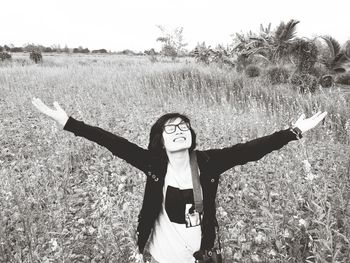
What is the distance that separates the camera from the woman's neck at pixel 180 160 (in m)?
2.07

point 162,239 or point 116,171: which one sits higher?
point 162,239

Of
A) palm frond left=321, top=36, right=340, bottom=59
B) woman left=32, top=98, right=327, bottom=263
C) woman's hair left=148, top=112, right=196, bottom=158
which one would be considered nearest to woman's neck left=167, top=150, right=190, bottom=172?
woman left=32, top=98, right=327, bottom=263

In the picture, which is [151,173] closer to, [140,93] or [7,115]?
[7,115]

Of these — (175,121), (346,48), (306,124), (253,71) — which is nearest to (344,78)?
(346,48)

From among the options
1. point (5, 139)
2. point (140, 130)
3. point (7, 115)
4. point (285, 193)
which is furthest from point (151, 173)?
point (7, 115)

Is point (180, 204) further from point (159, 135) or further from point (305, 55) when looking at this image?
point (305, 55)

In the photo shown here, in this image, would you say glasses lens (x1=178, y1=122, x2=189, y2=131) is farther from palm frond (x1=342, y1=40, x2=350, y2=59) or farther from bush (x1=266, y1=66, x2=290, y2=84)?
palm frond (x1=342, y1=40, x2=350, y2=59)

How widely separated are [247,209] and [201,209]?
1848 mm

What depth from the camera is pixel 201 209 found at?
1.91m

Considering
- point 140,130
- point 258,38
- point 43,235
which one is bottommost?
point 43,235

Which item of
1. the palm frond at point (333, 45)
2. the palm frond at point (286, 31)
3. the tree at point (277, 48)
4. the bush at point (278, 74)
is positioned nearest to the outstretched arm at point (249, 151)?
the bush at point (278, 74)

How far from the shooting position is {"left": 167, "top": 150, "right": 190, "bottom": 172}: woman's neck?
81.4 inches

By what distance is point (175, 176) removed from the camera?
6.84 feet

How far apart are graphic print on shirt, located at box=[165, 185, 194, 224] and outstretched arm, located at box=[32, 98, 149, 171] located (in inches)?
11.4
